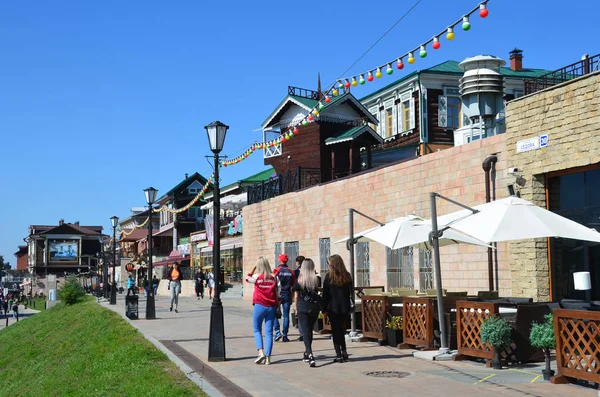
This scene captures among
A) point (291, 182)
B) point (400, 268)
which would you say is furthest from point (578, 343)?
point (291, 182)

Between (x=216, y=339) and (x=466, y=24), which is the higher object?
(x=466, y=24)

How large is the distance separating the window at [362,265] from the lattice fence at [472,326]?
10478 millimetres

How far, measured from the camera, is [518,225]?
10.2 meters

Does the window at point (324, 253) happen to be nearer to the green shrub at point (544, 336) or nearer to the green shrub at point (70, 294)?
the green shrub at point (544, 336)

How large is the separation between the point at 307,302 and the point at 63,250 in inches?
4220

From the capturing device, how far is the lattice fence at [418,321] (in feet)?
38.1

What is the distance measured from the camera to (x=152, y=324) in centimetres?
1933

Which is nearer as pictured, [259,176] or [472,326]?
[472,326]

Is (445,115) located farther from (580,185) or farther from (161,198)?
(161,198)

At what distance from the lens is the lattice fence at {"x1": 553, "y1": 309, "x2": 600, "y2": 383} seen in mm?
7922

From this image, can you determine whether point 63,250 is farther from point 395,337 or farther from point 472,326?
point 472,326

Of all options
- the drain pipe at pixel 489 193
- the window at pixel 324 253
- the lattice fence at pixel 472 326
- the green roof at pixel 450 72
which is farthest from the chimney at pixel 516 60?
the lattice fence at pixel 472 326

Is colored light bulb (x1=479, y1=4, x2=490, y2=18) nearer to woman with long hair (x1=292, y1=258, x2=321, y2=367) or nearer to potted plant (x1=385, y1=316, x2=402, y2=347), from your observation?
woman with long hair (x1=292, y1=258, x2=321, y2=367)

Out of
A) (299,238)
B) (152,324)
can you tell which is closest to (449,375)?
(152,324)
